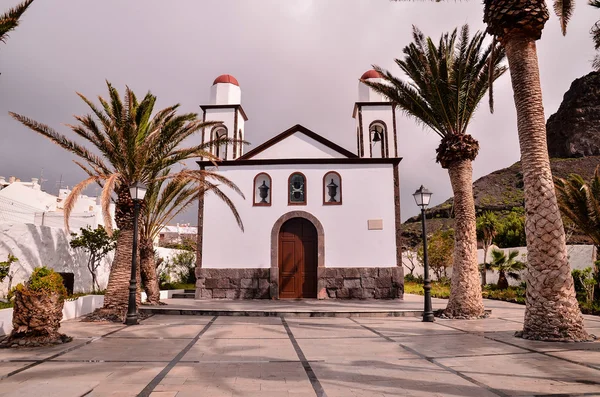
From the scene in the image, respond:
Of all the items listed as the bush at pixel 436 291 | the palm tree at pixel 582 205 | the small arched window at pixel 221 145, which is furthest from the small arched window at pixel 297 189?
the palm tree at pixel 582 205

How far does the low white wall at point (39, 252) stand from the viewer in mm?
10328

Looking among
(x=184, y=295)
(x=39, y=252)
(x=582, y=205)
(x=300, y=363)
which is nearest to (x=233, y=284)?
(x=184, y=295)

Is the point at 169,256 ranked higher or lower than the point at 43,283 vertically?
higher

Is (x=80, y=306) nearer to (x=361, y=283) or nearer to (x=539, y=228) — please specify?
(x=361, y=283)

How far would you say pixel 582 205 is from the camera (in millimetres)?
13664

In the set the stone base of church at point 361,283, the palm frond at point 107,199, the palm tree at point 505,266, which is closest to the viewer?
the palm frond at point 107,199

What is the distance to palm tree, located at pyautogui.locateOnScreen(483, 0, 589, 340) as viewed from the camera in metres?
7.18

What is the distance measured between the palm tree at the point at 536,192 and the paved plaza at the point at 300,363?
56 centimetres

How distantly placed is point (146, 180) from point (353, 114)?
1030 cm

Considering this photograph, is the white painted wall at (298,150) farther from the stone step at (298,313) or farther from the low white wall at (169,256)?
the low white wall at (169,256)

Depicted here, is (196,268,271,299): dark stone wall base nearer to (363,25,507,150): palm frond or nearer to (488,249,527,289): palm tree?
(363,25,507,150): palm frond

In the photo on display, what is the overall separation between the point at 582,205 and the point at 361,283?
26.1 feet

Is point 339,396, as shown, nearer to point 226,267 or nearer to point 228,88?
point 226,267

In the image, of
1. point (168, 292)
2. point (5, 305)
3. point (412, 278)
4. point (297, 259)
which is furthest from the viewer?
point (412, 278)
